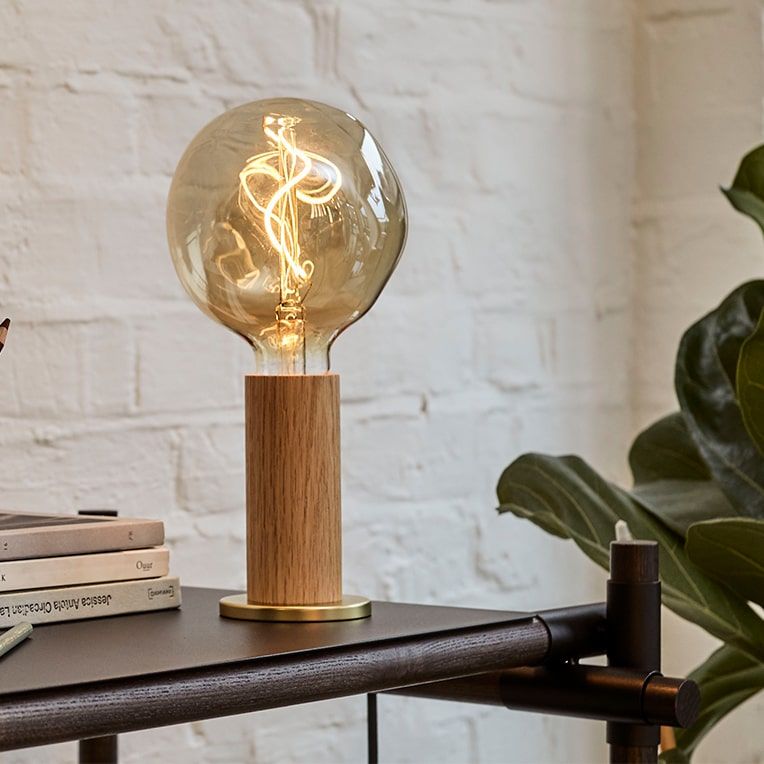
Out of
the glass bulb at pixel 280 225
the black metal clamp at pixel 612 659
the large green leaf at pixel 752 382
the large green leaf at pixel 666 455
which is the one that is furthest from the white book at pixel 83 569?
the large green leaf at pixel 666 455

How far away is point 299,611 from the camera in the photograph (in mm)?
852

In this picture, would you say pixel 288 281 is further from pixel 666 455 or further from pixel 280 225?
pixel 666 455

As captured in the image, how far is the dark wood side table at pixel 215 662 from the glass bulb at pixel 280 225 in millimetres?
177

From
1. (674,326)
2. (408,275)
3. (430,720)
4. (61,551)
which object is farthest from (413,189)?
(61,551)

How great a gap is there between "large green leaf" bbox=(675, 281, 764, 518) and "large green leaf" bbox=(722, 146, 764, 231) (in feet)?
0.28

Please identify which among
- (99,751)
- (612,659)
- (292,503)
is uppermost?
(292,503)

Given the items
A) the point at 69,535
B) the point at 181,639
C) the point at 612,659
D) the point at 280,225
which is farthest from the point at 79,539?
the point at 612,659

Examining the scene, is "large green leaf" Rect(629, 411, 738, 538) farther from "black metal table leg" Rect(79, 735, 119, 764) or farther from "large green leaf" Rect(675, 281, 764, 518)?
"black metal table leg" Rect(79, 735, 119, 764)

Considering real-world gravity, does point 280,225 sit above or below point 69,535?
above

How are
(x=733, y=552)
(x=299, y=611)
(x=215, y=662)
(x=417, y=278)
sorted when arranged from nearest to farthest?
(x=215, y=662) → (x=299, y=611) → (x=733, y=552) → (x=417, y=278)

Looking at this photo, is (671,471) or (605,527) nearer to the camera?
(605,527)

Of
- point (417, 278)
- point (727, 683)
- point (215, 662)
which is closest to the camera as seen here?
point (215, 662)

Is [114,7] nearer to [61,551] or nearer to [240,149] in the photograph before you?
[240,149]

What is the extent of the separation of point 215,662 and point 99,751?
495 mm
